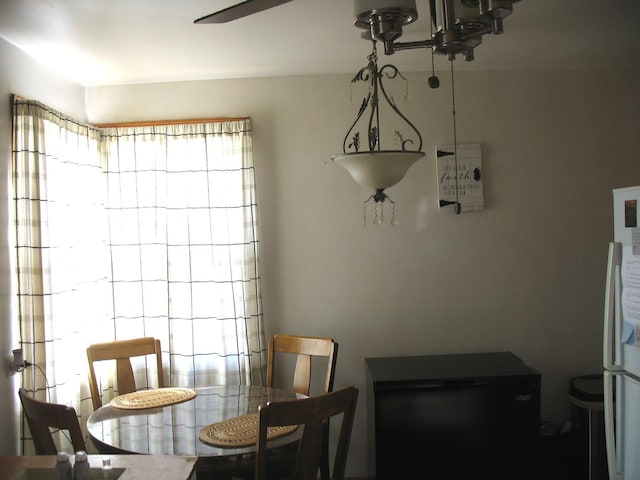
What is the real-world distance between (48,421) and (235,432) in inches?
27.1

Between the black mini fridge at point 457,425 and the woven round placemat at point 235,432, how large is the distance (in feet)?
2.45

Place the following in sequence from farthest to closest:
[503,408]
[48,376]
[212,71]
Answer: [212,71]
[503,408]
[48,376]

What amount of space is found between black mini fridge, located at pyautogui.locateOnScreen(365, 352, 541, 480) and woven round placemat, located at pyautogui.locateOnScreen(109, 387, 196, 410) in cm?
95

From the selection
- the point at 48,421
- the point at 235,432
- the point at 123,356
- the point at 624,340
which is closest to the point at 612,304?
the point at 624,340

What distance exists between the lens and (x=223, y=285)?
3.26 metres

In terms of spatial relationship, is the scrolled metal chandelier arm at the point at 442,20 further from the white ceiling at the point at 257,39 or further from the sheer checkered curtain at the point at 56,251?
the sheer checkered curtain at the point at 56,251

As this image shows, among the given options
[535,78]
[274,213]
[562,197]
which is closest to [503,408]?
[562,197]

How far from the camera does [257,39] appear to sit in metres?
2.72

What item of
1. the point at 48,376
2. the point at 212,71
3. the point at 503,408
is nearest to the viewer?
the point at 48,376

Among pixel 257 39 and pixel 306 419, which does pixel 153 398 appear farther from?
pixel 257 39

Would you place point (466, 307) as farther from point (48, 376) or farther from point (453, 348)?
point (48, 376)

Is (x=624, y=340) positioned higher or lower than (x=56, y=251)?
lower

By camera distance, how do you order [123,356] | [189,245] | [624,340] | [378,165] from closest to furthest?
[378,165] < [624,340] < [123,356] < [189,245]

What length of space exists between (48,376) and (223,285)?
1.02 m
